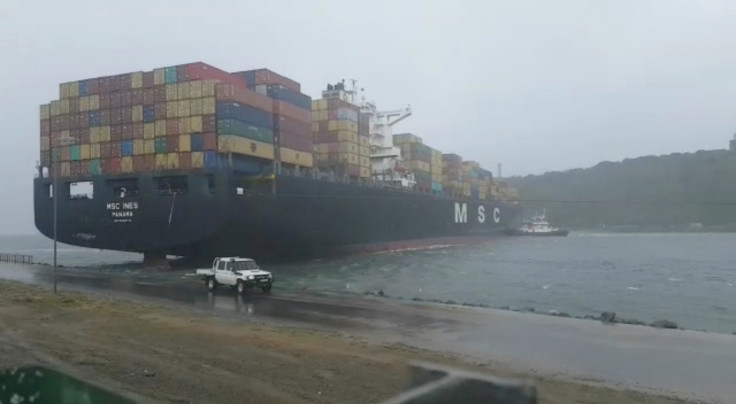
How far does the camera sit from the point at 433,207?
2372 inches

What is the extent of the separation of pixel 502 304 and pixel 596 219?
426 feet

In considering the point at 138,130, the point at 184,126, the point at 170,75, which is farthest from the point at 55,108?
the point at 184,126

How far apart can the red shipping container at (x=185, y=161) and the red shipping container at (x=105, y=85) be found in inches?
285

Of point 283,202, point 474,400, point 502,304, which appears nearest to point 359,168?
point 283,202

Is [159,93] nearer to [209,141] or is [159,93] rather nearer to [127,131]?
[127,131]

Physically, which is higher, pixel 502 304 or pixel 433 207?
pixel 433 207

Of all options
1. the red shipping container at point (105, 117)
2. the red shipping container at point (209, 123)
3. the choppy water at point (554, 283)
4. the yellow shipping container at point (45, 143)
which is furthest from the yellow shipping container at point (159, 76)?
the choppy water at point (554, 283)

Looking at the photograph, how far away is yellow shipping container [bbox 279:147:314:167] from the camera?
37.8 meters

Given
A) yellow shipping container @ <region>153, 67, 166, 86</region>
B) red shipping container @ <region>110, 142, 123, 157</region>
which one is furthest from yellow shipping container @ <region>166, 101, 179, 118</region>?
red shipping container @ <region>110, 142, 123, 157</region>

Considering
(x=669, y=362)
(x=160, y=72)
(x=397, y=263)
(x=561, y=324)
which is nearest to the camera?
(x=669, y=362)

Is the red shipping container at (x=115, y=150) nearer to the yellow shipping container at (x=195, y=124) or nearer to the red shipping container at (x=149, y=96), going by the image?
the red shipping container at (x=149, y=96)

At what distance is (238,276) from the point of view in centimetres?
2034

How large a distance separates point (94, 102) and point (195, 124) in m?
8.32

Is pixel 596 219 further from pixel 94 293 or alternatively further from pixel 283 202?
pixel 94 293
